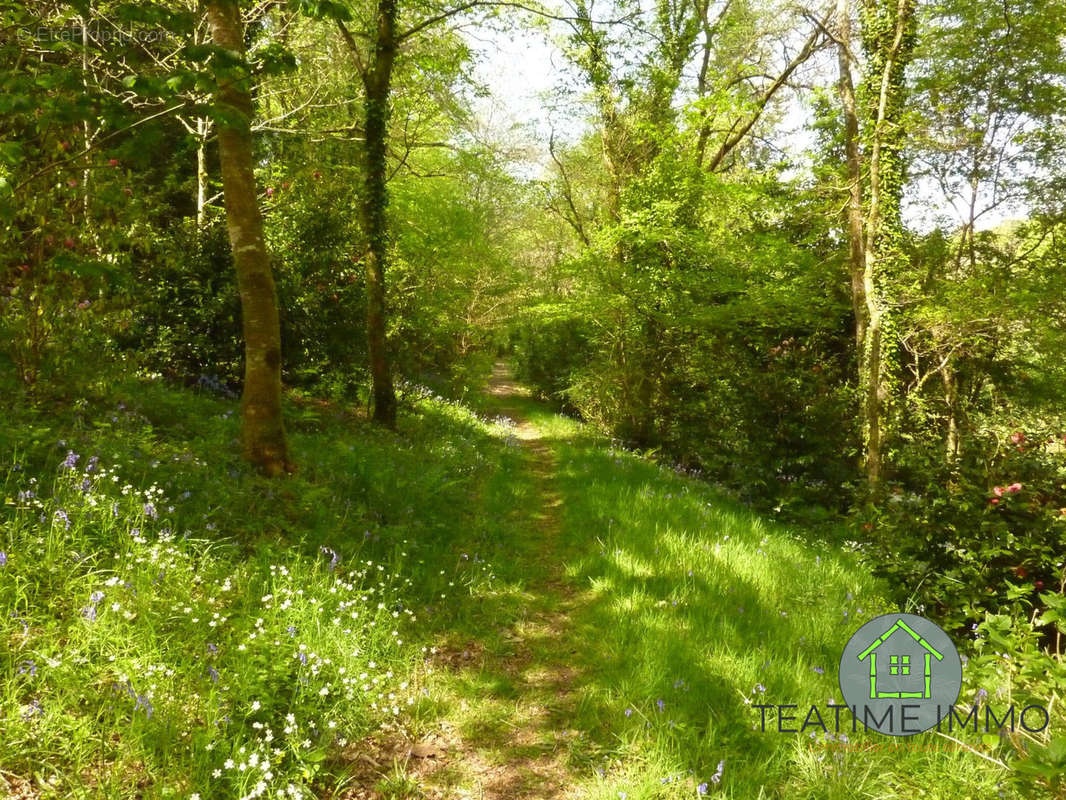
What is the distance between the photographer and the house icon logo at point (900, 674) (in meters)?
3.05

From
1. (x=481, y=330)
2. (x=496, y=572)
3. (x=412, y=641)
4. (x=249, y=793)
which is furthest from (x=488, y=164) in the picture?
(x=249, y=793)

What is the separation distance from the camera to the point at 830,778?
2.59 meters

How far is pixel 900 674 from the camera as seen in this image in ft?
11.1

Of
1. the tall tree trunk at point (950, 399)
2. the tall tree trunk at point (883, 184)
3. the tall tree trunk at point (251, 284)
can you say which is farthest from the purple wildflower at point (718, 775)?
the tall tree trunk at point (950, 399)

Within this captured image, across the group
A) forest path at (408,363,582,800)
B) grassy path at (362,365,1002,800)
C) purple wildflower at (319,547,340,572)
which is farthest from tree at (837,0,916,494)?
purple wildflower at (319,547,340,572)

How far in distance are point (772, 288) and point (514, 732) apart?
9667mm

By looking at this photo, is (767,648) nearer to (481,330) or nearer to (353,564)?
(353,564)

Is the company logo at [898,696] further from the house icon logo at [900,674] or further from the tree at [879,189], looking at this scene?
the tree at [879,189]

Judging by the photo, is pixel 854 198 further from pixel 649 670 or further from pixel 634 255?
pixel 649 670

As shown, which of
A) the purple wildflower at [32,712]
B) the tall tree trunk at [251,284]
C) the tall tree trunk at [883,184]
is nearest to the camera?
the purple wildflower at [32,712]

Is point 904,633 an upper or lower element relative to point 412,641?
upper

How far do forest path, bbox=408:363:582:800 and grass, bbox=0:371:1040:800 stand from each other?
19 millimetres

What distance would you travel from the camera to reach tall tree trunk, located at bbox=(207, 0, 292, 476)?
16.2 feet

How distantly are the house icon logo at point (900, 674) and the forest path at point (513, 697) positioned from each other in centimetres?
185
